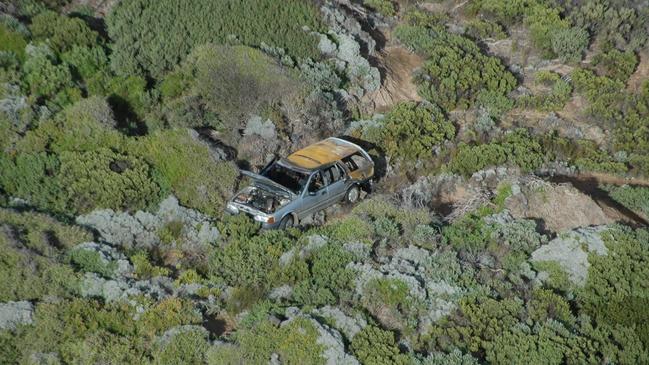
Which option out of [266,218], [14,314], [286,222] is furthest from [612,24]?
[14,314]

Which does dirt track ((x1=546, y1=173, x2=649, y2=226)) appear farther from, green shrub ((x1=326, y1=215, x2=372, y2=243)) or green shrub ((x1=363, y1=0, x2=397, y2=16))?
green shrub ((x1=363, y1=0, x2=397, y2=16))

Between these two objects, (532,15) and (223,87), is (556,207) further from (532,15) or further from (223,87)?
(532,15)

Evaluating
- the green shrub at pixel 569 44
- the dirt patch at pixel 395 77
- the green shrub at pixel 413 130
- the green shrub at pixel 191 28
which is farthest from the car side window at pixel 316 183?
the green shrub at pixel 569 44

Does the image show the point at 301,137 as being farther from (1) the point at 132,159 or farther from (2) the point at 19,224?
(2) the point at 19,224

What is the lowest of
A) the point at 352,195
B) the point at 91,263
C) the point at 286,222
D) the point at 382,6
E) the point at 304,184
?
the point at 91,263

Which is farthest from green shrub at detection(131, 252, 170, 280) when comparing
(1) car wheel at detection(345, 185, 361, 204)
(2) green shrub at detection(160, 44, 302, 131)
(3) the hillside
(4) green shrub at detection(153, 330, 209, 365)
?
(2) green shrub at detection(160, 44, 302, 131)

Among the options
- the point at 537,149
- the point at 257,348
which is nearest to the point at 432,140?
the point at 537,149
